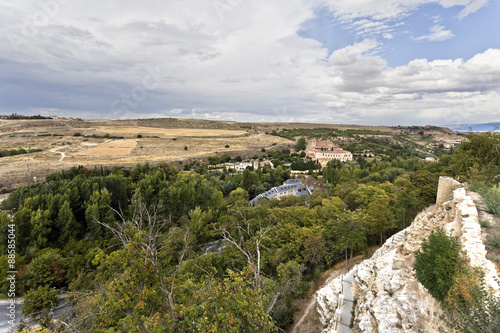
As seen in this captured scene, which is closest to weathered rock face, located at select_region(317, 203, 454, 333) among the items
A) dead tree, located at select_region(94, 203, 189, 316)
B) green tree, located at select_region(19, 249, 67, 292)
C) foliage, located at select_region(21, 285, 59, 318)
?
dead tree, located at select_region(94, 203, 189, 316)

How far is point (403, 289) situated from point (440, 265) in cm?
235

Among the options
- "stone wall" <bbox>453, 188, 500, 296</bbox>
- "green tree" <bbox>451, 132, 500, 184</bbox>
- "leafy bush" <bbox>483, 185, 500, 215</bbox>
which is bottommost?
"stone wall" <bbox>453, 188, 500, 296</bbox>

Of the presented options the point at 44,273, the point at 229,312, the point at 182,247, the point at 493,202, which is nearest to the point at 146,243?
the point at 229,312

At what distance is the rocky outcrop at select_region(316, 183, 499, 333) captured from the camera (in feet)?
26.4

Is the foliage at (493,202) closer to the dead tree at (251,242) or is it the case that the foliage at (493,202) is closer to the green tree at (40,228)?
the dead tree at (251,242)

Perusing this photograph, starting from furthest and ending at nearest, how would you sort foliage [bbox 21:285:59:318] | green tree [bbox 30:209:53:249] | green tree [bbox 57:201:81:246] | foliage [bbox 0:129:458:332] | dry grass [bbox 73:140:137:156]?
1. dry grass [bbox 73:140:137:156]
2. green tree [bbox 57:201:81:246]
3. green tree [bbox 30:209:53:249]
4. foliage [bbox 21:285:59:318]
5. foliage [bbox 0:129:458:332]

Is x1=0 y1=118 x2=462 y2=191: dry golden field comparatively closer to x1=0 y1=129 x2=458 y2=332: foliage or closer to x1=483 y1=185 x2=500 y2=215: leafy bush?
x1=0 y1=129 x2=458 y2=332: foliage

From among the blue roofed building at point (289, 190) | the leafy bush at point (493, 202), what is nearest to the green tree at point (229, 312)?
the leafy bush at point (493, 202)

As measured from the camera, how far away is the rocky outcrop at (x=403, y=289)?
8.06m

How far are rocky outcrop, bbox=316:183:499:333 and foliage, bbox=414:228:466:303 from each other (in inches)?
18.4

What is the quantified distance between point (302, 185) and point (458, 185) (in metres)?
42.7

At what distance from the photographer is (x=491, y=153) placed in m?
23.7

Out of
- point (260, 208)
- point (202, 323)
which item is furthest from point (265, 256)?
point (202, 323)

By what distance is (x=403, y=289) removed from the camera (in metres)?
9.42
